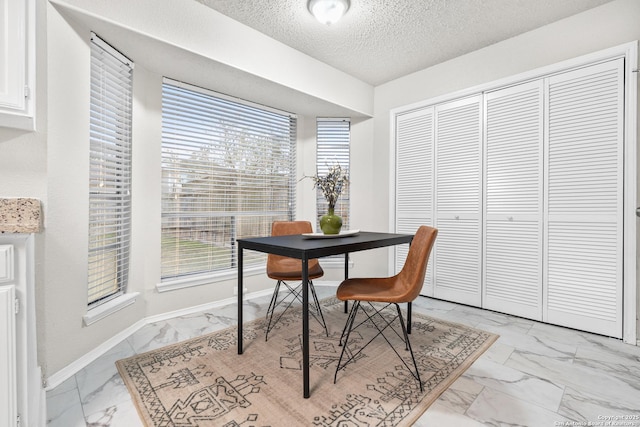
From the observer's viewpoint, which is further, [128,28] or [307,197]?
[307,197]


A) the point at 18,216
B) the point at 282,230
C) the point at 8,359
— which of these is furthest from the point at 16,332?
the point at 282,230

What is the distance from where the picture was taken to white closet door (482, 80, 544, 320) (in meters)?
2.89

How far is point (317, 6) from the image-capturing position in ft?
8.08

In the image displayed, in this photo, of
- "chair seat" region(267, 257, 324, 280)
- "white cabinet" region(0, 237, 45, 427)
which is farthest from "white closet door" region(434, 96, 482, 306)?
"white cabinet" region(0, 237, 45, 427)

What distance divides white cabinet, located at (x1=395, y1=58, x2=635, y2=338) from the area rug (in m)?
0.86

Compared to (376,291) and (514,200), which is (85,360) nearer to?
(376,291)

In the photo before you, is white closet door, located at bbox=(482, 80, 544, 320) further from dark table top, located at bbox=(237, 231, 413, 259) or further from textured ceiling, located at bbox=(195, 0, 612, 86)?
dark table top, located at bbox=(237, 231, 413, 259)

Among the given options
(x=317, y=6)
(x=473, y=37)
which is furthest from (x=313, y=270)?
(x=473, y=37)

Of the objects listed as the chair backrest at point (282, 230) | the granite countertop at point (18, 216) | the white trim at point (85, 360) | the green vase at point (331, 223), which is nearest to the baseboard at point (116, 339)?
the white trim at point (85, 360)

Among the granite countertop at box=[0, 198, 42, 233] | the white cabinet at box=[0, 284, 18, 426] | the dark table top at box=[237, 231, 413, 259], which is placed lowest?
the white cabinet at box=[0, 284, 18, 426]

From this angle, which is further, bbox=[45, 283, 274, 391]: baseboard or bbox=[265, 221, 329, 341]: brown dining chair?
bbox=[265, 221, 329, 341]: brown dining chair

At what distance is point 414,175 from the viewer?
3.78m

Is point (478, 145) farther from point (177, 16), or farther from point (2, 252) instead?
point (2, 252)

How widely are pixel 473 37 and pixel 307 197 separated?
8.49ft
